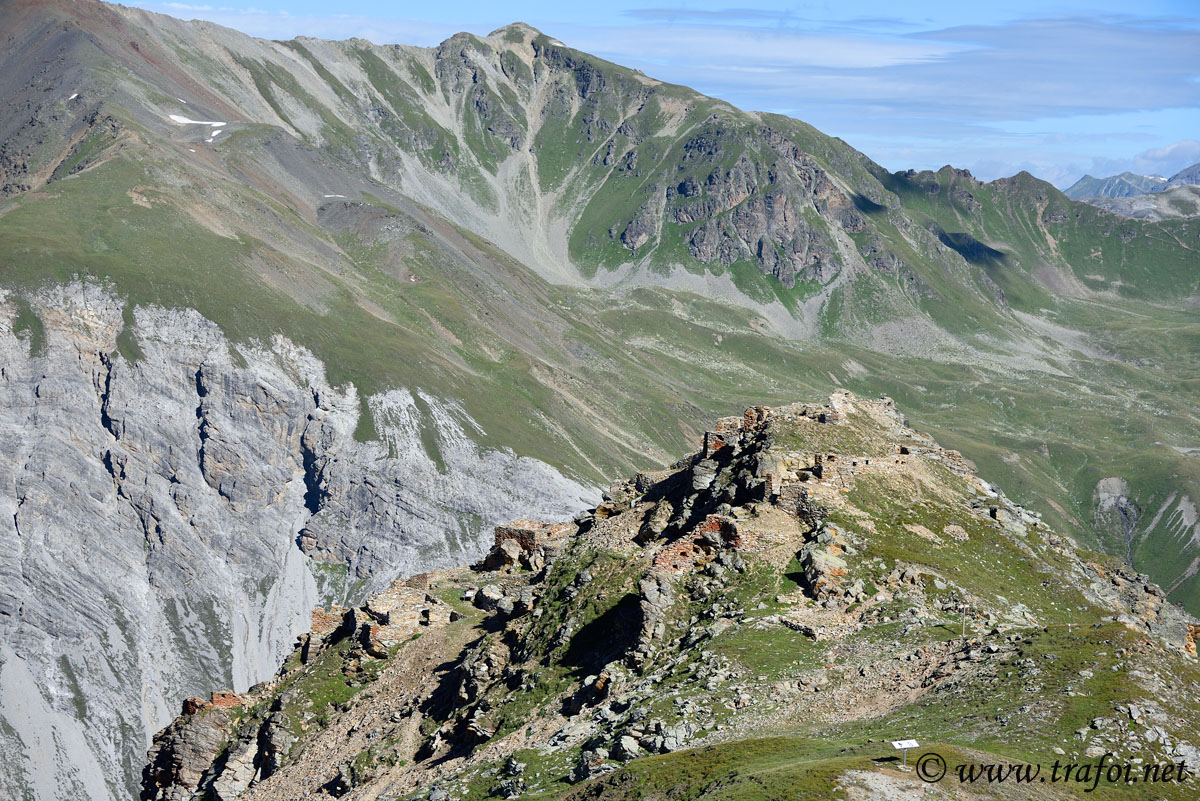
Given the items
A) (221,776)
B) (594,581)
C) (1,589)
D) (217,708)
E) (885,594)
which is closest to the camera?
(885,594)

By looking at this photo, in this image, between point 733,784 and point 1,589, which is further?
point 1,589

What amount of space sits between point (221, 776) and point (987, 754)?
1794 inches

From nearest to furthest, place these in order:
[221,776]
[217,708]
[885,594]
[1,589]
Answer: [885,594]
[221,776]
[217,708]
[1,589]

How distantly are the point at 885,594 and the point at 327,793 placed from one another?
30425 millimetres

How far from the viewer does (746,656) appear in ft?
146

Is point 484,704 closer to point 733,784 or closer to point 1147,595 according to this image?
point 733,784

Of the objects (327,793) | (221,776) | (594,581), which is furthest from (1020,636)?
(221,776)

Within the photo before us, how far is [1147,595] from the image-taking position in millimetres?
66250

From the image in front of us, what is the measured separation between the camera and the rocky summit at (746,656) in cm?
3538

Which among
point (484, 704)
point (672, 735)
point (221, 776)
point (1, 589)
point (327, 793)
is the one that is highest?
point (672, 735)

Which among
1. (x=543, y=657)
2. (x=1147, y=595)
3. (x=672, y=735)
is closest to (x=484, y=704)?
(x=543, y=657)

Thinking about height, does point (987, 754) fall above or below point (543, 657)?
above

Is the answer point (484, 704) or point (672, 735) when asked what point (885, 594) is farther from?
point (484, 704)

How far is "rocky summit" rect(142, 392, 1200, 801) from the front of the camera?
3538 centimetres
